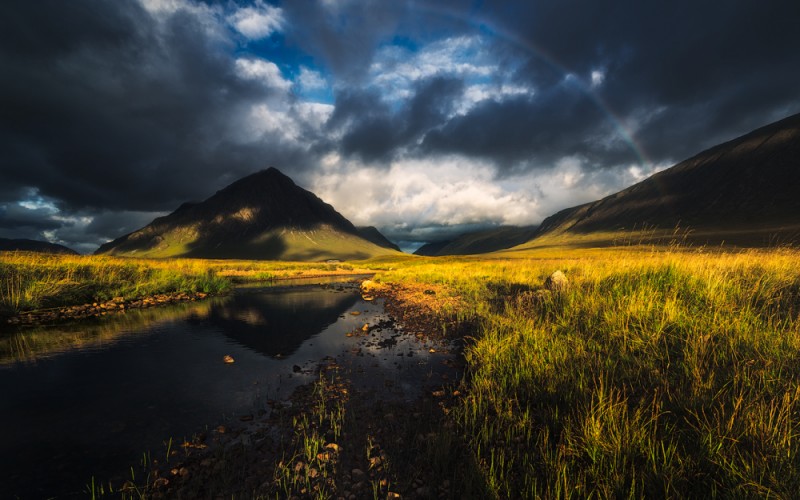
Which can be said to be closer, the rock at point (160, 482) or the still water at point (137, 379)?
the rock at point (160, 482)

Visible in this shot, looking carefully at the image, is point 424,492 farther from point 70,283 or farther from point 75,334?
point 70,283

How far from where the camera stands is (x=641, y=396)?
5.39m

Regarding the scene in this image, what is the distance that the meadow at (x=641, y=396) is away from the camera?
3.63m

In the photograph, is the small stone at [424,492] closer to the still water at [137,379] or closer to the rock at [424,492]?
the rock at [424,492]

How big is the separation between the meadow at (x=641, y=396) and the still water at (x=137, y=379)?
3010mm

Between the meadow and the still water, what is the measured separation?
301 centimetres

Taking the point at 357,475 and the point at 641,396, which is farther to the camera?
the point at 641,396

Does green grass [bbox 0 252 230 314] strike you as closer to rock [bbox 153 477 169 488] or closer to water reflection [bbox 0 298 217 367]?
water reflection [bbox 0 298 217 367]

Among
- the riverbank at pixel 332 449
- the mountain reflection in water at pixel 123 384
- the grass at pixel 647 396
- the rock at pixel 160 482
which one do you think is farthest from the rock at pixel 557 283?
the rock at pixel 160 482

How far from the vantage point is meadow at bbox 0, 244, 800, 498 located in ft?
11.9

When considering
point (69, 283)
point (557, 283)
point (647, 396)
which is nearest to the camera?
point (647, 396)

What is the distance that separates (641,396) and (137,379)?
12.5 meters

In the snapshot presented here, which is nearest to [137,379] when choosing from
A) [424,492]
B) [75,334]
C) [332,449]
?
[332,449]

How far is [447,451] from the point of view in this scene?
5039 millimetres
